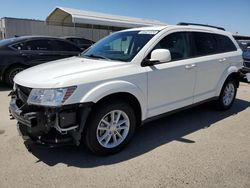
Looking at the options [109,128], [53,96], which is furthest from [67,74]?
[109,128]

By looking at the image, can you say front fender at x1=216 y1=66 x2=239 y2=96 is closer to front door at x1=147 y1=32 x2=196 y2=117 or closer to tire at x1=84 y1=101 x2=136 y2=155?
front door at x1=147 y1=32 x2=196 y2=117

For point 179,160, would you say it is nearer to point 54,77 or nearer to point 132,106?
point 132,106

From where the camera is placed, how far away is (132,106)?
3887 millimetres

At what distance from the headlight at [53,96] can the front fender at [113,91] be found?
20 centimetres

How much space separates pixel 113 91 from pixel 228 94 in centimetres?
341

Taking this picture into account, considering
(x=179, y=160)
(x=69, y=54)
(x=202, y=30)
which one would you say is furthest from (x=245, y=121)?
(x=69, y=54)

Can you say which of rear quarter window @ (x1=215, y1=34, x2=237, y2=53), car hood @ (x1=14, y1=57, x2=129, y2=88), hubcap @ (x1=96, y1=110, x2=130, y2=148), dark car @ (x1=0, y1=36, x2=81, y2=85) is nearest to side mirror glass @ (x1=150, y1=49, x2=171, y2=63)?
car hood @ (x1=14, y1=57, x2=129, y2=88)

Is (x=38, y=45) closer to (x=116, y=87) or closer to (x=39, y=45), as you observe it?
(x=39, y=45)

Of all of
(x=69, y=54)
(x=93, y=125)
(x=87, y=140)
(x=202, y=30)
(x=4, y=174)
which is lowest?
(x=4, y=174)

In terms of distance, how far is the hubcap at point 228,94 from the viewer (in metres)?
5.77

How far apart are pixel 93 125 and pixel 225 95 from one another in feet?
11.6

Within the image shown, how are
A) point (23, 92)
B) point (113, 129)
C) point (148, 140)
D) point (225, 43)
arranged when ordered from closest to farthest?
point (23, 92), point (113, 129), point (148, 140), point (225, 43)

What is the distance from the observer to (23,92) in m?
3.60

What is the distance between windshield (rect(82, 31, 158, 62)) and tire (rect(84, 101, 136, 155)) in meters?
0.78
